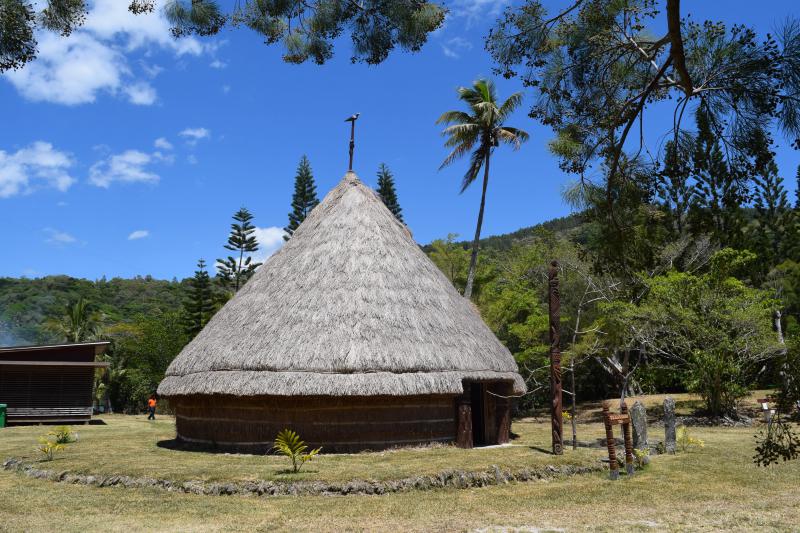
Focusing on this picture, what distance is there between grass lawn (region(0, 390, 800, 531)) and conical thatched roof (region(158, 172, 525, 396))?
1884 millimetres

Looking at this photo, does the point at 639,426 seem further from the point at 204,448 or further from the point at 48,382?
the point at 48,382

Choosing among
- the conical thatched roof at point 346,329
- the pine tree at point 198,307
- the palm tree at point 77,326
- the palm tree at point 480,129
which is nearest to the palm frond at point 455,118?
the palm tree at point 480,129

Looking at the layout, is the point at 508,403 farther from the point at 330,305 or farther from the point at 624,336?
the point at 624,336

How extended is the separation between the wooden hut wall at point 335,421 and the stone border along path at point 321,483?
4.00 meters

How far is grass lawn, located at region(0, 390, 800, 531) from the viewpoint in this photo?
9.23 meters

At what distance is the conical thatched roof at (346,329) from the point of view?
15.7 meters

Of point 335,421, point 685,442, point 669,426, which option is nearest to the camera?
point 335,421

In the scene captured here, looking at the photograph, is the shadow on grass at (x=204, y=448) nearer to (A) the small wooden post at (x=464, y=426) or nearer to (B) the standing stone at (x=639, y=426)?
(A) the small wooden post at (x=464, y=426)

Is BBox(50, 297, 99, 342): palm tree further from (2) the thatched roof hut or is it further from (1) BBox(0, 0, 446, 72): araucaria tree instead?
(1) BBox(0, 0, 446, 72): araucaria tree

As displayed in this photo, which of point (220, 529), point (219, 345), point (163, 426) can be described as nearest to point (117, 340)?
point (163, 426)

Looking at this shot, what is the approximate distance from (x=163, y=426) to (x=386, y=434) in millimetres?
15381

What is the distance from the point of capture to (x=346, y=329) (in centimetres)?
1647

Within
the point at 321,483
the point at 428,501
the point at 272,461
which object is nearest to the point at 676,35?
the point at 428,501

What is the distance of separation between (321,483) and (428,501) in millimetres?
2026
